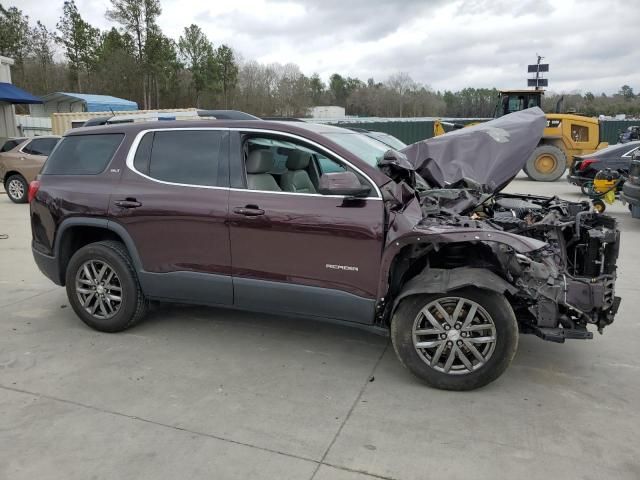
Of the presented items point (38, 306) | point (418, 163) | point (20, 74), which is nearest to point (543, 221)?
point (418, 163)

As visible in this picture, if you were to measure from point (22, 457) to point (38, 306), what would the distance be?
2907 millimetres

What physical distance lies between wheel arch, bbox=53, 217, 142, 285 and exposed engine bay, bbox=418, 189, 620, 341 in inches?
98.5

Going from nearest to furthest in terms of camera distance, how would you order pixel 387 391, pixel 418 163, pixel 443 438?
pixel 443 438 → pixel 387 391 → pixel 418 163

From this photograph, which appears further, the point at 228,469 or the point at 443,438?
the point at 443,438

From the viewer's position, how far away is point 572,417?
10.9 ft

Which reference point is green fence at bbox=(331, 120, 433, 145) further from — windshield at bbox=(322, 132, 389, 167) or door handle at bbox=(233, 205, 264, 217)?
door handle at bbox=(233, 205, 264, 217)

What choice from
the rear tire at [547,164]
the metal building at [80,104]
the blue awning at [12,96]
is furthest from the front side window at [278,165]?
the metal building at [80,104]

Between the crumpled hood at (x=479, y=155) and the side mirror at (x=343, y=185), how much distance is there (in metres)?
1.16

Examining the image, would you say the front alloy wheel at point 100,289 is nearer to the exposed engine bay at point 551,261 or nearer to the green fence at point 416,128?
the exposed engine bay at point 551,261

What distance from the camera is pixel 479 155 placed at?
15.8 feet

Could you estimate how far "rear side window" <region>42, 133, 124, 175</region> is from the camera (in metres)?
4.73

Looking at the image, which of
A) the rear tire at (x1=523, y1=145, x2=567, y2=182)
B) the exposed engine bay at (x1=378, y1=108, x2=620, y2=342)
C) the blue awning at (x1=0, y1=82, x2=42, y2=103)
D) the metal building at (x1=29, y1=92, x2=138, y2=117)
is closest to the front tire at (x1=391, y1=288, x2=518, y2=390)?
the exposed engine bay at (x1=378, y1=108, x2=620, y2=342)

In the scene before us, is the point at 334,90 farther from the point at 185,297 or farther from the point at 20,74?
the point at 185,297

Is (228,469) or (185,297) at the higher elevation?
(185,297)
